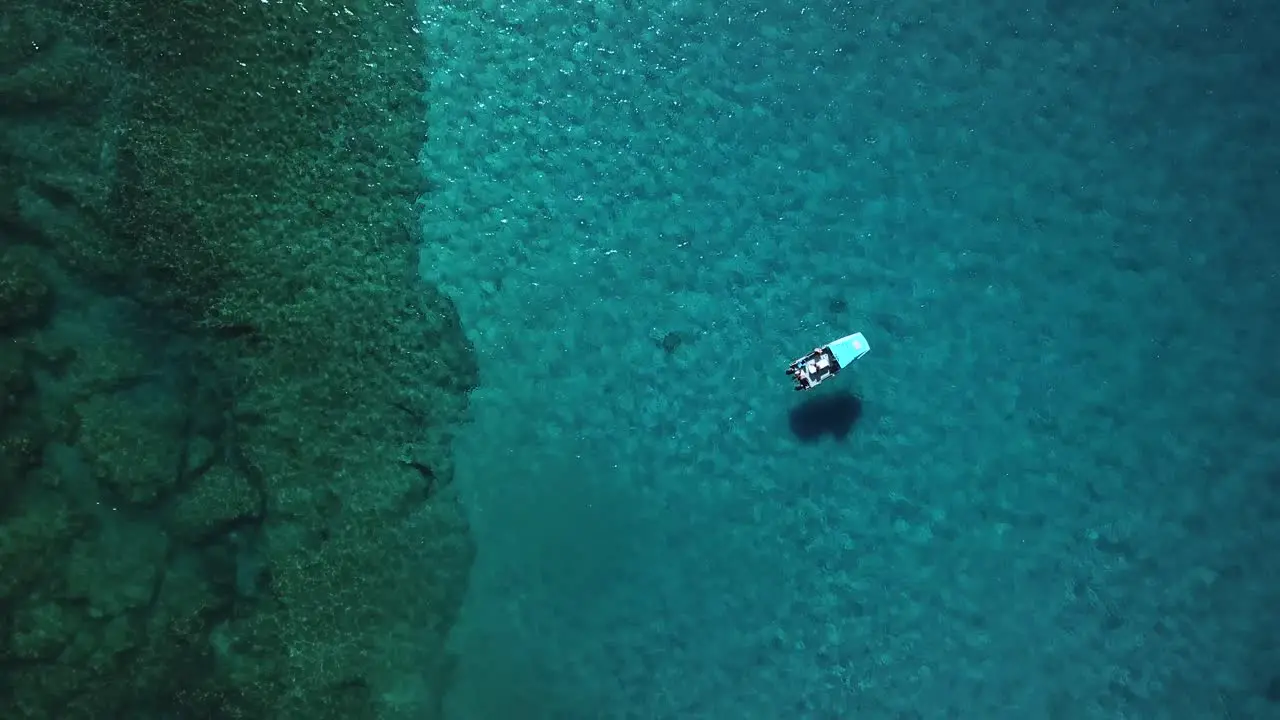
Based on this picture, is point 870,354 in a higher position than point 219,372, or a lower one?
lower

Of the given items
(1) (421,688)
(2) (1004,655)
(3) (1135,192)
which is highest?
(3) (1135,192)

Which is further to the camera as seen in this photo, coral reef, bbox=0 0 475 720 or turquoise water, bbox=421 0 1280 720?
turquoise water, bbox=421 0 1280 720

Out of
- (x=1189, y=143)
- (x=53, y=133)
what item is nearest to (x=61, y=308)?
(x=53, y=133)

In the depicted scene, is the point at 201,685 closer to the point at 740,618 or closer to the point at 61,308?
the point at 61,308

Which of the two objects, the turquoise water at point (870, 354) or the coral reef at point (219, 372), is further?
the turquoise water at point (870, 354)

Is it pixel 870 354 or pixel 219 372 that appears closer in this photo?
pixel 219 372
